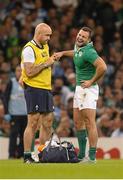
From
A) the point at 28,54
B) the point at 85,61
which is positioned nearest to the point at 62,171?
the point at 28,54

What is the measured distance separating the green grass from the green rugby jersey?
61.6 inches

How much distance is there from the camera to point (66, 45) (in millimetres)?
24219

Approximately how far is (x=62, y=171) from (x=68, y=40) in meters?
11.9

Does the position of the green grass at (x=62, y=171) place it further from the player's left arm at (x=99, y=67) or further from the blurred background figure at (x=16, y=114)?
the blurred background figure at (x=16, y=114)

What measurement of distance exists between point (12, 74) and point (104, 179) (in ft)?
36.1

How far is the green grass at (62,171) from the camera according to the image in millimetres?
12250

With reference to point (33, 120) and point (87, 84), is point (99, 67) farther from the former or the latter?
point (33, 120)

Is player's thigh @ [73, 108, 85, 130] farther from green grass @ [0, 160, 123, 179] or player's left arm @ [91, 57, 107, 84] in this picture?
green grass @ [0, 160, 123, 179]

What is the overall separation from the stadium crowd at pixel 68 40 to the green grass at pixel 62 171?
663 centimetres

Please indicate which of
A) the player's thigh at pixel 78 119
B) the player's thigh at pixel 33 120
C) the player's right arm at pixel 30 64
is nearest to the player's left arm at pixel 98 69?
the player's thigh at pixel 78 119

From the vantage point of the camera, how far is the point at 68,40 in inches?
969

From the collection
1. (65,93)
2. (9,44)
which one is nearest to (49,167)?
(65,93)

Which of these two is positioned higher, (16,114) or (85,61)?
(85,61)

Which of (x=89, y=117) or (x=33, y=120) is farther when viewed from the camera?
(x=89, y=117)
